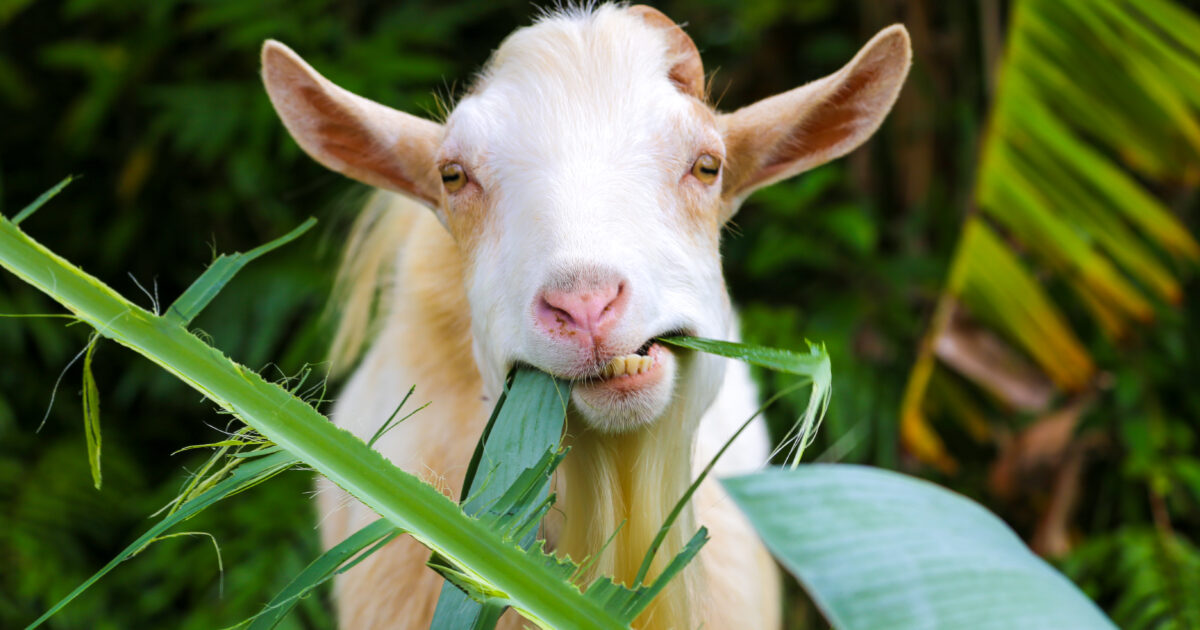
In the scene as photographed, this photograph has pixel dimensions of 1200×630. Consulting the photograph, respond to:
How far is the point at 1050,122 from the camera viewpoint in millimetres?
2395

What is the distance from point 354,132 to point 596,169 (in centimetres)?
42

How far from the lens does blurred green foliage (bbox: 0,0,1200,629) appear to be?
2531mm

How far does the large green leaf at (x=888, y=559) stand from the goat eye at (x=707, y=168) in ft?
2.13

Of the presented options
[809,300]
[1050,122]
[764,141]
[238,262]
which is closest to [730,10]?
[809,300]

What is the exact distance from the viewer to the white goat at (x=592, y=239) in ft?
3.48

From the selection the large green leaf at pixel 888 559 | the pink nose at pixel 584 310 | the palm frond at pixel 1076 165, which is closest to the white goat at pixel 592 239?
the pink nose at pixel 584 310

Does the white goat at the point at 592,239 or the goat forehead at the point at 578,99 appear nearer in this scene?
the white goat at the point at 592,239

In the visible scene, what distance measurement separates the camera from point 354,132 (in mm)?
1382

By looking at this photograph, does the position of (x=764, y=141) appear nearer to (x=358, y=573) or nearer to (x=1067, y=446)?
(x=358, y=573)

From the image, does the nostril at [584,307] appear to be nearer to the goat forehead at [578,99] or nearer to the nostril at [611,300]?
the nostril at [611,300]

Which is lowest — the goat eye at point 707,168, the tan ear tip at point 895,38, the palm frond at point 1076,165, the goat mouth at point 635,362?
the palm frond at point 1076,165

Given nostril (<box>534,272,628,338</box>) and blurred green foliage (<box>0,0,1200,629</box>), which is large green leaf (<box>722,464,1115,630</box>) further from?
blurred green foliage (<box>0,0,1200,629</box>)

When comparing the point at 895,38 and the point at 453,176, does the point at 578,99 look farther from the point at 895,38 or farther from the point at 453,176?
the point at 895,38

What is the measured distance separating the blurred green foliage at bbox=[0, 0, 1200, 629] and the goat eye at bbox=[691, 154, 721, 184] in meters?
1.11
